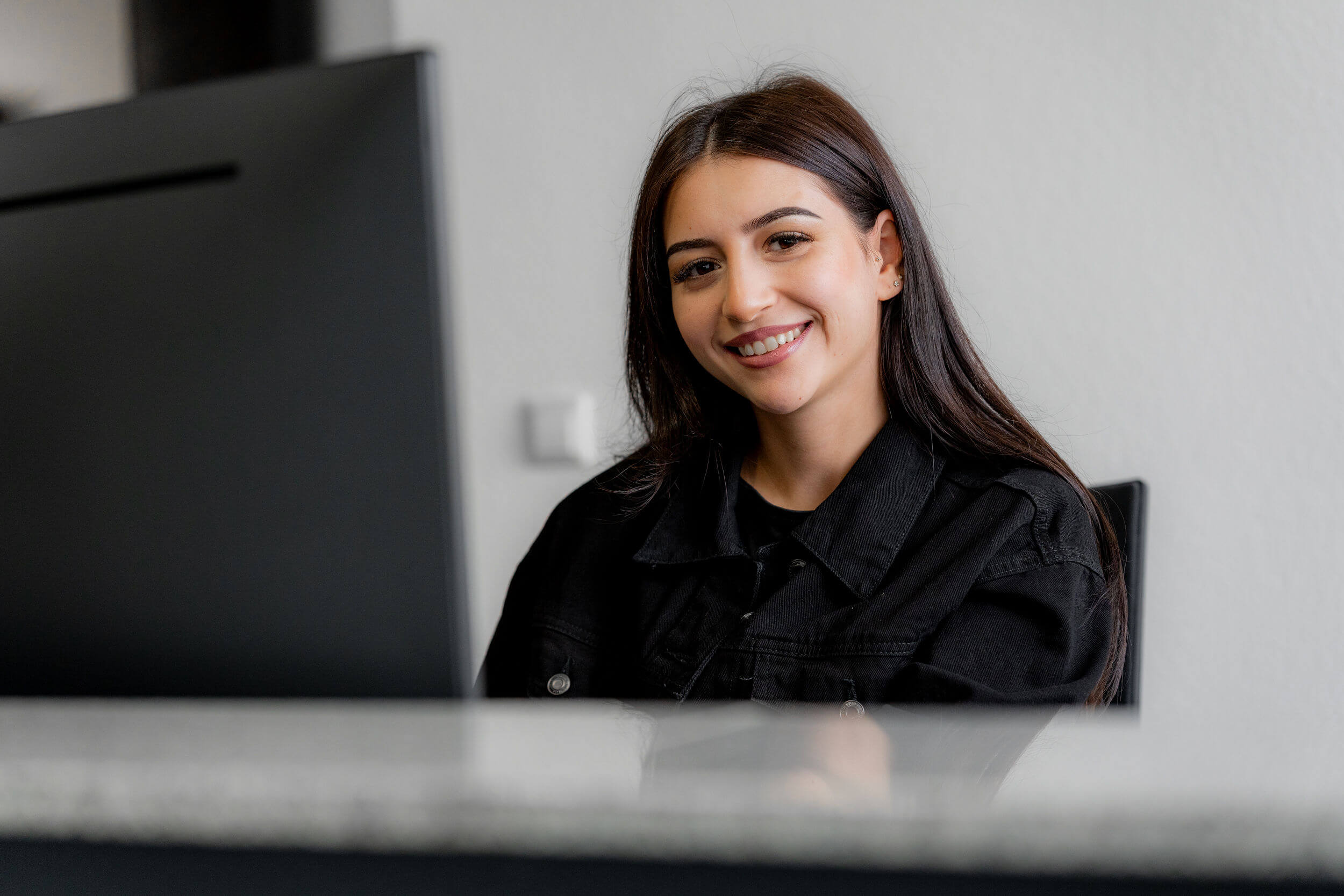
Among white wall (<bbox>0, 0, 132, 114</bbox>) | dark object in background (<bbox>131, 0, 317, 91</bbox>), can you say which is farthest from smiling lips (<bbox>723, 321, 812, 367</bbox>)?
white wall (<bbox>0, 0, 132, 114</bbox>)

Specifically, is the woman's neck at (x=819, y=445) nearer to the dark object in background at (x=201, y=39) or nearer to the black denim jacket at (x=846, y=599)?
the black denim jacket at (x=846, y=599)

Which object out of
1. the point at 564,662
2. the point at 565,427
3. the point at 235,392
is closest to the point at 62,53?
the point at 565,427

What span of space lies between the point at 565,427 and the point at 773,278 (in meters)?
0.95

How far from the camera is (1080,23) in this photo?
1.71m

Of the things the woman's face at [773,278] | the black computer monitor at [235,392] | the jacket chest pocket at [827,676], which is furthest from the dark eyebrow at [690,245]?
the black computer monitor at [235,392]

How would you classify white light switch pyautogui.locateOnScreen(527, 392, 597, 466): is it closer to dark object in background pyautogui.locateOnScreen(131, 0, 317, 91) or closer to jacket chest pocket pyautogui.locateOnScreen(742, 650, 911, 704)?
dark object in background pyautogui.locateOnScreen(131, 0, 317, 91)

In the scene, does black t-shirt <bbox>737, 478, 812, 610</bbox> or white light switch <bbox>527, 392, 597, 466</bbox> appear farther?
white light switch <bbox>527, 392, 597, 466</bbox>

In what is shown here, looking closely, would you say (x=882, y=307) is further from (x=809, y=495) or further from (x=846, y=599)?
(x=846, y=599)

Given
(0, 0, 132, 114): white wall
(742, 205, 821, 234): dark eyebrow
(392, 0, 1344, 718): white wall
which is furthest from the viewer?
(0, 0, 132, 114): white wall

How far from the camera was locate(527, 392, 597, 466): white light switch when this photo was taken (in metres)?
2.03

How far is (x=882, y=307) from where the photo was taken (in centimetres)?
123

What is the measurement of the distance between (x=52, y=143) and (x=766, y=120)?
767 mm

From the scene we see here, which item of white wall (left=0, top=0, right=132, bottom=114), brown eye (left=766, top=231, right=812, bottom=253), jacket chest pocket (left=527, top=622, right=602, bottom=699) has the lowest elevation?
jacket chest pocket (left=527, top=622, right=602, bottom=699)

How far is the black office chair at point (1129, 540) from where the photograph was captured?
1.14 meters
